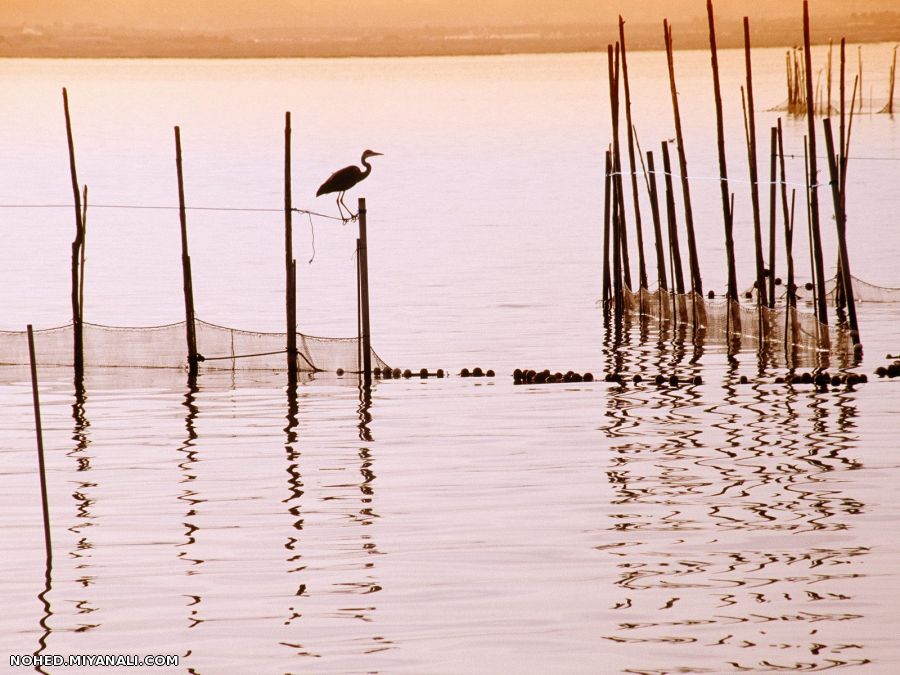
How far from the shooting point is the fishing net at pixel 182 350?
62.0 feet

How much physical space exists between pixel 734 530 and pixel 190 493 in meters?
4.41

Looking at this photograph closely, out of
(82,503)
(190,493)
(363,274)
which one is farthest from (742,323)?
(82,503)

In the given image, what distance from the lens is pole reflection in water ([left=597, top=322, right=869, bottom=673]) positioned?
949 centimetres

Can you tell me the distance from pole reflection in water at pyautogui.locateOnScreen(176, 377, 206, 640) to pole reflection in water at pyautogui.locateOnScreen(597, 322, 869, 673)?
2595mm

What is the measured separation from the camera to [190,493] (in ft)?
44.2

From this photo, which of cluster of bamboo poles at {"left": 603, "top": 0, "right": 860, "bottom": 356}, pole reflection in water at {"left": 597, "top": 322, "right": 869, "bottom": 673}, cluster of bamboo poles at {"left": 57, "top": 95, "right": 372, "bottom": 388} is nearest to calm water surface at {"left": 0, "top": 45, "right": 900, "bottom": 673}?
pole reflection in water at {"left": 597, "top": 322, "right": 869, "bottom": 673}

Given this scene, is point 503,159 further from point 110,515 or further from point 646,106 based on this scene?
point 110,515

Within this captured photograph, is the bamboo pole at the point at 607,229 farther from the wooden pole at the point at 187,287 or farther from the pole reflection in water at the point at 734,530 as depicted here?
the wooden pole at the point at 187,287

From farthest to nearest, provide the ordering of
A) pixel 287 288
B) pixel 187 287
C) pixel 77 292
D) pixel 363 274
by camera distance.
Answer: pixel 77 292 → pixel 187 287 → pixel 363 274 → pixel 287 288

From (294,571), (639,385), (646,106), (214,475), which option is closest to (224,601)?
(294,571)

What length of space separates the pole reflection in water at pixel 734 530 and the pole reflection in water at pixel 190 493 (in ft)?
8.52

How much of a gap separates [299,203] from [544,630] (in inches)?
1752

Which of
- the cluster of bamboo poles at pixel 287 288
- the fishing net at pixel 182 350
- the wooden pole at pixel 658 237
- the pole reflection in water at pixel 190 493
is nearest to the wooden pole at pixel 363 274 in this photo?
the cluster of bamboo poles at pixel 287 288

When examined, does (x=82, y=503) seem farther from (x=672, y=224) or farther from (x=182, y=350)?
(x=672, y=224)
